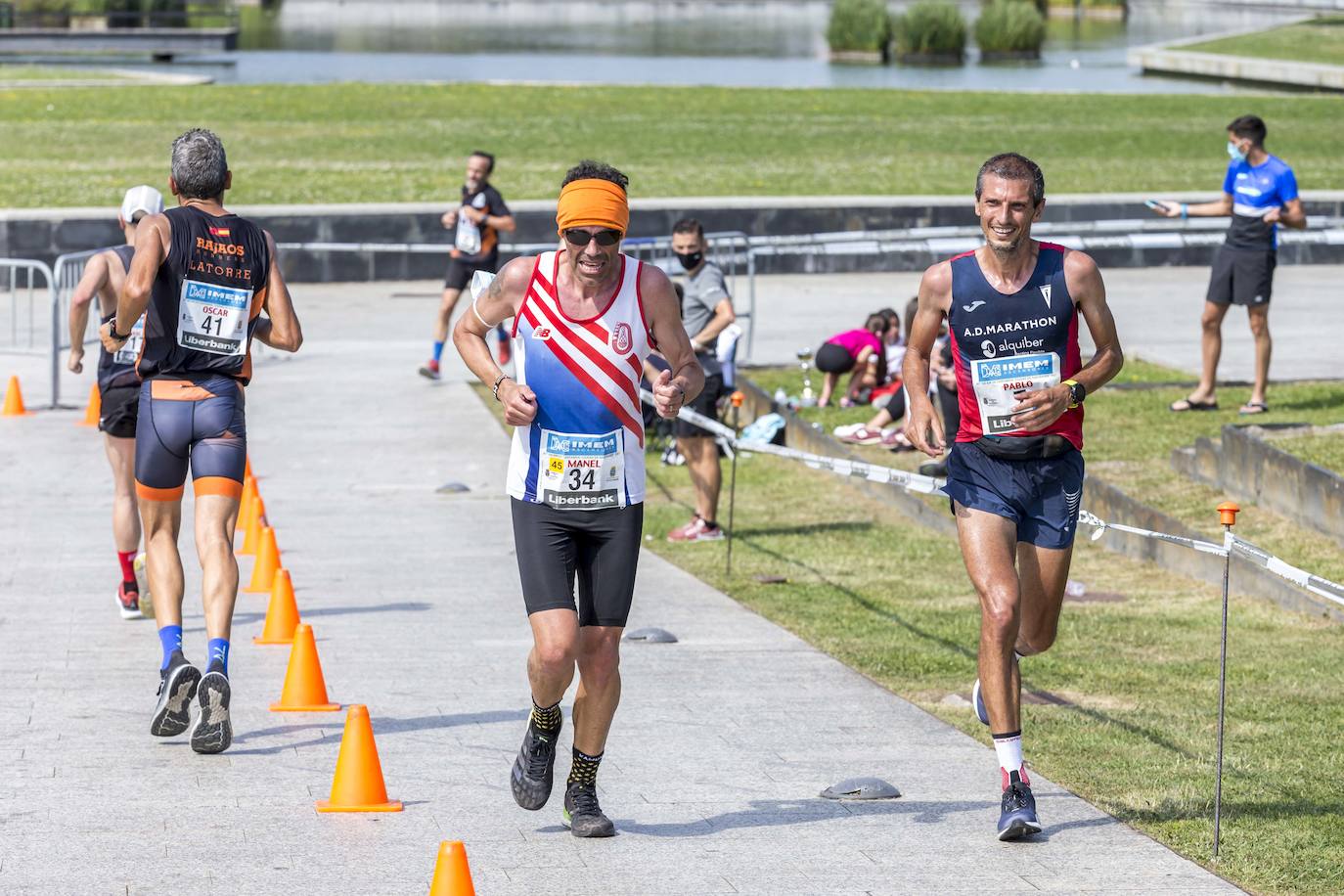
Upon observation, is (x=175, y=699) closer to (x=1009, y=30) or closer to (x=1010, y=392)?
(x=1010, y=392)

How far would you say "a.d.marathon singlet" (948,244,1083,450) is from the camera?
6.70 meters

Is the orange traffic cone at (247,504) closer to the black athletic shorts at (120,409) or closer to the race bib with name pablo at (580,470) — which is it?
the black athletic shorts at (120,409)

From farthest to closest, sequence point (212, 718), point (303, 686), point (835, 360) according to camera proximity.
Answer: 1. point (835, 360)
2. point (303, 686)
3. point (212, 718)

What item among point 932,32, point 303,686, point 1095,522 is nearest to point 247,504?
point 303,686

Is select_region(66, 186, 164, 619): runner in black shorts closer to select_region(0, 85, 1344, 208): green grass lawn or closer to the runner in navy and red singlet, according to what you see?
the runner in navy and red singlet

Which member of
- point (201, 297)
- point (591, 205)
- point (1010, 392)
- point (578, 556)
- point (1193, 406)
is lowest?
point (1193, 406)

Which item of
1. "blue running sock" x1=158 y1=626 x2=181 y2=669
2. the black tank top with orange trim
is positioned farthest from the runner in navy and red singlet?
"blue running sock" x1=158 y1=626 x2=181 y2=669

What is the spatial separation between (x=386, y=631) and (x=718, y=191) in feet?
59.8

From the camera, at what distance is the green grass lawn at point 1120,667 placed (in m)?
6.73

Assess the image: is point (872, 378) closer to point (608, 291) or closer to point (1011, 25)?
point (608, 291)

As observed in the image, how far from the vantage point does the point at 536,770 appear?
646 centimetres

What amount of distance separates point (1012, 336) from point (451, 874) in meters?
2.59

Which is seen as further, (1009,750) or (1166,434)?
(1166,434)

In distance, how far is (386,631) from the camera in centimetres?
977
